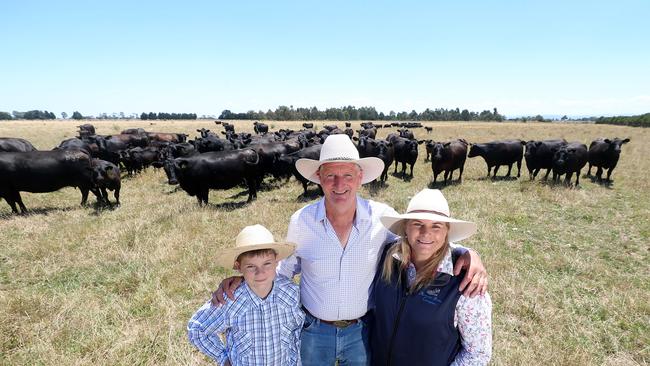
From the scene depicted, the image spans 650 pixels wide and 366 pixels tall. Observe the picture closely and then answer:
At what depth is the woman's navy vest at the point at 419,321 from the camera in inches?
86.4

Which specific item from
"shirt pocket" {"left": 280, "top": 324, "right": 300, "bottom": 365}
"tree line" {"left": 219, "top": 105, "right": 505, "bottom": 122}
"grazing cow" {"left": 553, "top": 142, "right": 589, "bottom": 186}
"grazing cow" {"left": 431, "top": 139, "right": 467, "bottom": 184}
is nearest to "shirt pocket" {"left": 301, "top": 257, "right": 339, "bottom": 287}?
"shirt pocket" {"left": 280, "top": 324, "right": 300, "bottom": 365}

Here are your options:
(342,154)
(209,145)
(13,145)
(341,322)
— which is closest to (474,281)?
(341,322)

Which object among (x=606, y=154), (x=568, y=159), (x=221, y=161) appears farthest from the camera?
(x=606, y=154)

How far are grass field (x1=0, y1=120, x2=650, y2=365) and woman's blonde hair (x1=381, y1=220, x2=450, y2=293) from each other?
8.59 ft

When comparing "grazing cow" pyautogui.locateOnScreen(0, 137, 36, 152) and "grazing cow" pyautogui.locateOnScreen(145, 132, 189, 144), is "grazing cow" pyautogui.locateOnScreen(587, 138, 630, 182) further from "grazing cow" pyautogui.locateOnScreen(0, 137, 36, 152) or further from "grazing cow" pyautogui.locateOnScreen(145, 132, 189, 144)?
"grazing cow" pyautogui.locateOnScreen(0, 137, 36, 152)

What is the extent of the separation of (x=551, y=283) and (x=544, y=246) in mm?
1919

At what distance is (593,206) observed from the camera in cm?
1078

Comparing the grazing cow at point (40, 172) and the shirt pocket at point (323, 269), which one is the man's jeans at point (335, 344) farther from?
the grazing cow at point (40, 172)

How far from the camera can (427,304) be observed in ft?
7.23

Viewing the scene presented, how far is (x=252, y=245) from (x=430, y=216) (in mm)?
1267

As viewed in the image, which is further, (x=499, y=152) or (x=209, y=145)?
(x=209, y=145)

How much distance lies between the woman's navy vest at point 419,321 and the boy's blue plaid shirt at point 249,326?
72 cm

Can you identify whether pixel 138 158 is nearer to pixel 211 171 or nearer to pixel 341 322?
pixel 211 171

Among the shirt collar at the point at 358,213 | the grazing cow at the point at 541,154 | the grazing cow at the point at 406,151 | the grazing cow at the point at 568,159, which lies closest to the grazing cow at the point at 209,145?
the grazing cow at the point at 406,151
